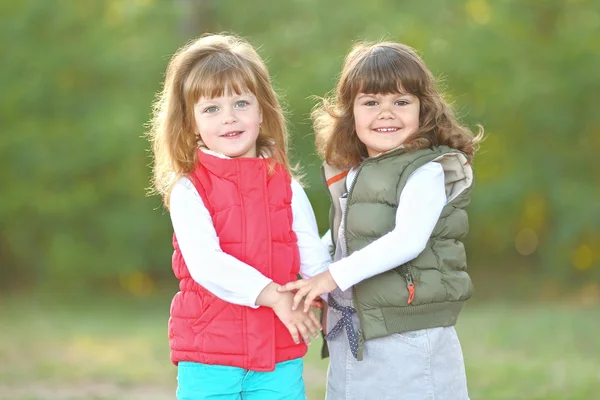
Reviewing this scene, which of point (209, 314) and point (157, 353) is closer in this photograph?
point (209, 314)

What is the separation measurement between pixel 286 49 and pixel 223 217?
866cm

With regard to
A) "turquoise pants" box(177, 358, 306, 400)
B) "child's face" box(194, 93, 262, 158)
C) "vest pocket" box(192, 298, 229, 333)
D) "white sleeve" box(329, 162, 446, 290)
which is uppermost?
"child's face" box(194, 93, 262, 158)

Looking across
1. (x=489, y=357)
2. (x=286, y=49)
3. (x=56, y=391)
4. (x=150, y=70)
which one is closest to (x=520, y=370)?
(x=489, y=357)

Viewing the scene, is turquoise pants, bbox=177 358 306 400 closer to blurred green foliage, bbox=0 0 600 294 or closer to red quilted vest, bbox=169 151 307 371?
red quilted vest, bbox=169 151 307 371

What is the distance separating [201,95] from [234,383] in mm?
879

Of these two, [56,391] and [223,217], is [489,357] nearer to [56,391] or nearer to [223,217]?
[56,391]

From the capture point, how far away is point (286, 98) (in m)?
10.6

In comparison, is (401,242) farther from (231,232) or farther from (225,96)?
(225,96)

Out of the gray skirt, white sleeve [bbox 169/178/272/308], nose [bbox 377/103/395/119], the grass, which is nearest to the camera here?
white sleeve [bbox 169/178/272/308]

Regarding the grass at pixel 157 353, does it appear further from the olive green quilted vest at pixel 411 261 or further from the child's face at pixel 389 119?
the child's face at pixel 389 119

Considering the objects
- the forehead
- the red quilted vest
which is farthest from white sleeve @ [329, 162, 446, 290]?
the forehead

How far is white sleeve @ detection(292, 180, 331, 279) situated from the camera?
2.92 metres

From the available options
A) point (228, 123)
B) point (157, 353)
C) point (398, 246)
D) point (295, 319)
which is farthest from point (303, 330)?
point (157, 353)

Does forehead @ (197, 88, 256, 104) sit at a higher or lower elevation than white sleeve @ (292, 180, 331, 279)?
higher
